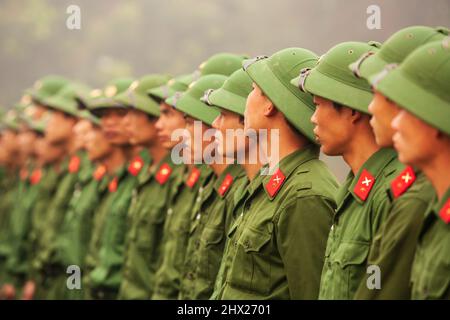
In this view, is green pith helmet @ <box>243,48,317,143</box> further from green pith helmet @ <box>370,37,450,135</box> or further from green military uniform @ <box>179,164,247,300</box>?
green pith helmet @ <box>370,37,450,135</box>

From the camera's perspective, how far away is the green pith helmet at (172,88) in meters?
8.20

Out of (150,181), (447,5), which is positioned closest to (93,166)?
(150,181)

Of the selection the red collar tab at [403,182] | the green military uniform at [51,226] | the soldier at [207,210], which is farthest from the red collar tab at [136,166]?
the red collar tab at [403,182]

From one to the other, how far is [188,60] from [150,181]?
684cm

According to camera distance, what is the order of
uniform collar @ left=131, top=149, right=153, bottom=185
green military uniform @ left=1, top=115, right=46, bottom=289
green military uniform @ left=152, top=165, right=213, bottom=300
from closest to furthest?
green military uniform @ left=152, top=165, right=213, bottom=300, uniform collar @ left=131, top=149, right=153, bottom=185, green military uniform @ left=1, top=115, right=46, bottom=289

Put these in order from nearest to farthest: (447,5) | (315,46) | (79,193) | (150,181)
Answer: (447,5) < (150,181) < (315,46) < (79,193)

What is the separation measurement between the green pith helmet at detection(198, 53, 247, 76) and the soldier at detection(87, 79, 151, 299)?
1.14 metres

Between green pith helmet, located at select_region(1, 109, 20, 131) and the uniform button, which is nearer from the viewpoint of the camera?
the uniform button

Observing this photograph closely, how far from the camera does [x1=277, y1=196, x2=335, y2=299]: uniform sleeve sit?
16.4ft

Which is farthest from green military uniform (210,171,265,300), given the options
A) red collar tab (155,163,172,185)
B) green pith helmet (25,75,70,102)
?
green pith helmet (25,75,70,102)
